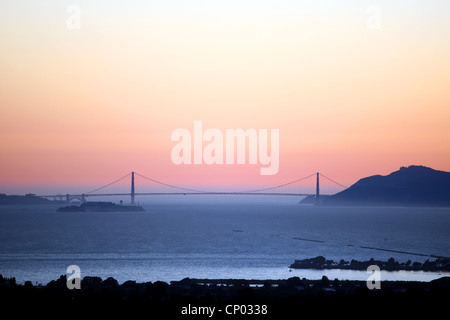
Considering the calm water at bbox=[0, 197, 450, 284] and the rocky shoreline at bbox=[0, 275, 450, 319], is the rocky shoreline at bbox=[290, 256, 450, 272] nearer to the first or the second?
the calm water at bbox=[0, 197, 450, 284]

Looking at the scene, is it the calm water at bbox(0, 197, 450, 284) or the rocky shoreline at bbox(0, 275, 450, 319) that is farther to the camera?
the calm water at bbox(0, 197, 450, 284)

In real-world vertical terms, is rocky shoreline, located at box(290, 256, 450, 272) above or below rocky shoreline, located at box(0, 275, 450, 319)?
below

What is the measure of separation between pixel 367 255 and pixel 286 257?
4569 mm

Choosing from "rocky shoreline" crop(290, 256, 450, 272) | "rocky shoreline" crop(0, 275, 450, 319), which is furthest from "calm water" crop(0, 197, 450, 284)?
"rocky shoreline" crop(0, 275, 450, 319)

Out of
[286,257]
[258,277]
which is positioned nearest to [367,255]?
[286,257]

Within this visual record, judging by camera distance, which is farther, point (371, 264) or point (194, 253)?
point (194, 253)
